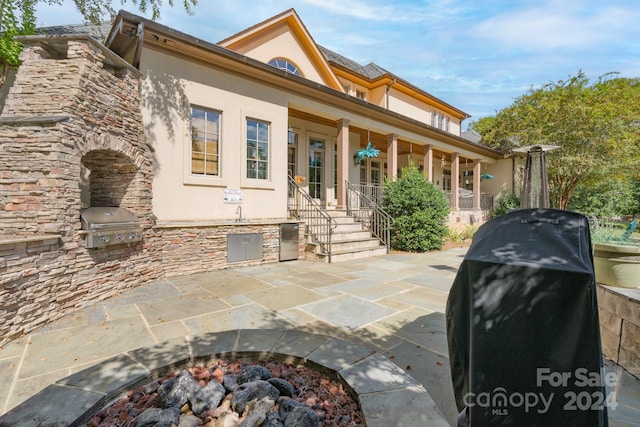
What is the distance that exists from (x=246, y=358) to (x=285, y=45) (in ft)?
33.3

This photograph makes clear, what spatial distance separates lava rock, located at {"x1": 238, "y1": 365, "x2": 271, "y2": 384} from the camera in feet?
6.72

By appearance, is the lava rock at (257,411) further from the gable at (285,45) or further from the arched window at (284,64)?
the arched window at (284,64)

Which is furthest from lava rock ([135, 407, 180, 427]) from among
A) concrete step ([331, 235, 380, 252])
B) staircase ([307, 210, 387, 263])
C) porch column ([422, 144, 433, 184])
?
porch column ([422, 144, 433, 184])

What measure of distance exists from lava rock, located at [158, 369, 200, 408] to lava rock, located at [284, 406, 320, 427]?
2.11ft

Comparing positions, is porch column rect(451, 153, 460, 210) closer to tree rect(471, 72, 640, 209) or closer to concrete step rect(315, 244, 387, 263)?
tree rect(471, 72, 640, 209)

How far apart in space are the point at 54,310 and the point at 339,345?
376 cm

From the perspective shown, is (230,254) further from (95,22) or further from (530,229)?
(95,22)

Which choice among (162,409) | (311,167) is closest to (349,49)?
(311,167)

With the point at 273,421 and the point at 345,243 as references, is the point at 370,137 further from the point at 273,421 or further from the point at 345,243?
the point at 273,421

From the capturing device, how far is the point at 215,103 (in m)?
6.84

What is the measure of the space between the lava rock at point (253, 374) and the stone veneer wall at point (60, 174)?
117 inches

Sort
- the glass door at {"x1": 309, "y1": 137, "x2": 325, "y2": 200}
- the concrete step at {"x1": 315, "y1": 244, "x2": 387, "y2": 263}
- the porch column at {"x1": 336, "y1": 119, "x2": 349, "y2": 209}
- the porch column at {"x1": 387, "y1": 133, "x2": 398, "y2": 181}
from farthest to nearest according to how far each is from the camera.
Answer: the porch column at {"x1": 387, "y1": 133, "x2": 398, "y2": 181} < the glass door at {"x1": 309, "y1": 137, "x2": 325, "y2": 200} < the porch column at {"x1": 336, "y1": 119, "x2": 349, "y2": 209} < the concrete step at {"x1": 315, "y1": 244, "x2": 387, "y2": 263}

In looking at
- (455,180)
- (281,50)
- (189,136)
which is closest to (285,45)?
(281,50)

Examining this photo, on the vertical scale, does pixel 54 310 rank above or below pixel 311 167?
below
